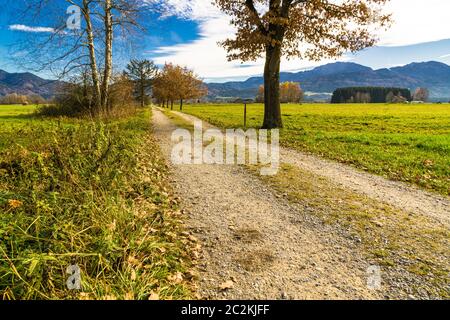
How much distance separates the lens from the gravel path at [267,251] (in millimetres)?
3443

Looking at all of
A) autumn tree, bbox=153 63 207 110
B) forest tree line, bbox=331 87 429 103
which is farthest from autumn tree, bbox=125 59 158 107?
forest tree line, bbox=331 87 429 103

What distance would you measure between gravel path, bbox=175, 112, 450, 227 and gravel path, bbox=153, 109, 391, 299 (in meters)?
2.10

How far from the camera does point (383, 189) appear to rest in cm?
720

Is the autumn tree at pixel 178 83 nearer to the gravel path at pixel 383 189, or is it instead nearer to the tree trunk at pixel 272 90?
the tree trunk at pixel 272 90

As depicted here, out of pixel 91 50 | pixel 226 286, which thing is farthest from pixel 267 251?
pixel 91 50

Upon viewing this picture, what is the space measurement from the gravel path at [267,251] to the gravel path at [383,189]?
2098 millimetres

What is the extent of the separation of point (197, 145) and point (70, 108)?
15781 millimetres

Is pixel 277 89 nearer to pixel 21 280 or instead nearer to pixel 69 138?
pixel 69 138

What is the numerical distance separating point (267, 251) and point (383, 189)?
4.33 meters

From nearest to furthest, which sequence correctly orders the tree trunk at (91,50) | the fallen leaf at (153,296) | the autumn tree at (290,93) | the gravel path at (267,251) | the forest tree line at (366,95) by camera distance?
the fallen leaf at (153,296) < the gravel path at (267,251) < the tree trunk at (91,50) < the autumn tree at (290,93) < the forest tree line at (366,95)

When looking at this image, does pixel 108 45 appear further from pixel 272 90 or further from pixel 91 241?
pixel 91 241

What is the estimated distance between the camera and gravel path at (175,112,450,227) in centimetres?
591

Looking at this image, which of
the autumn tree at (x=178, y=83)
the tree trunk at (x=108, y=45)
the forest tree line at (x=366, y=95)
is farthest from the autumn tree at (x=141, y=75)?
the forest tree line at (x=366, y=95)
